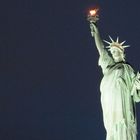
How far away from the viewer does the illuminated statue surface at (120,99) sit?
24141mm

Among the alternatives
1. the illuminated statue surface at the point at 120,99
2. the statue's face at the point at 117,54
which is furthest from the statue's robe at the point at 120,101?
the statue's face at the point at 117,54

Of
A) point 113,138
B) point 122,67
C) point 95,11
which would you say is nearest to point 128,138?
point 113,138

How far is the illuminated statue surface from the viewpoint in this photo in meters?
24.1

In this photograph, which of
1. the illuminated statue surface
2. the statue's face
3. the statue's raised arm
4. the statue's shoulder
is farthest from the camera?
the statue's raised arm

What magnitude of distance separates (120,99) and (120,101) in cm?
6

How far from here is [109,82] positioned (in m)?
24.8

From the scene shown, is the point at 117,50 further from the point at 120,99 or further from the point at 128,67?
the point at 120,99

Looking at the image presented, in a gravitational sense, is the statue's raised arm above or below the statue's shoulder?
above

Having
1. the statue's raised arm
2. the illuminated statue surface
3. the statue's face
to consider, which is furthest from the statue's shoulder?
the statue's raised arm

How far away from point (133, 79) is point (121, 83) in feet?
1.31

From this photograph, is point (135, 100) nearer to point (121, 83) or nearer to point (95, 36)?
point (121, 83)

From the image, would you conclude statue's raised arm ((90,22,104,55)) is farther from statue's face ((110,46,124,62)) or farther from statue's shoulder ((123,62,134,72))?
statue's shoulder ((123,62,134,72))

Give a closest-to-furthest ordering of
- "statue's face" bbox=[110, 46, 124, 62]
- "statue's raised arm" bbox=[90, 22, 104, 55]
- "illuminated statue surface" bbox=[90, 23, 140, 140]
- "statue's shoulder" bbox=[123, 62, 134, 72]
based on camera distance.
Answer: "illuminated statue surface" bbox=[90, 23, 140, 140] → "statue's shoulder" bbox=[123, 62, 134, 72] → "statue's face" bbox=[110, 46, 124, 62] → "statue's raised arm" bbox=[90, 22, 104, 55]

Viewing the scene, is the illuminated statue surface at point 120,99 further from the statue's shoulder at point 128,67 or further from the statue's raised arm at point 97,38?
the statue's raised arm at point 97,38
